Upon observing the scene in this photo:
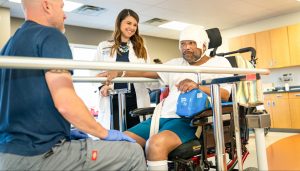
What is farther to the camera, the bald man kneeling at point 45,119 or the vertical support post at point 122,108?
the vertical support post at point 122,108

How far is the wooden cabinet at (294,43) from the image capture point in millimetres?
6172

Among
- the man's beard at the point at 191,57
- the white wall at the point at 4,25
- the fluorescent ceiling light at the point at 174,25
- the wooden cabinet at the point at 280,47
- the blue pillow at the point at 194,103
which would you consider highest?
the fluorescent ceiling light at the point at 174,25

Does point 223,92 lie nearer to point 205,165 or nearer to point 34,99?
point 205,165

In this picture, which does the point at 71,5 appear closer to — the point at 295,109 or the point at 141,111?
the point at 141,111

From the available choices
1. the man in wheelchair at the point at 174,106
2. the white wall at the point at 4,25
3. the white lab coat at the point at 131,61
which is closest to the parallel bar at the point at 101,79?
the man in wheelchair at the point at 174,106

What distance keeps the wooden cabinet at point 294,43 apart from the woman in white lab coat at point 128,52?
504 centimetres

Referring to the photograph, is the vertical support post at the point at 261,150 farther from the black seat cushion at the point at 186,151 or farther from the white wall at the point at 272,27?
the white wall at the point at 272,27

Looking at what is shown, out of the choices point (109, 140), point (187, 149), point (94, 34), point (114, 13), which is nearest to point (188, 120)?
point (187, 149)

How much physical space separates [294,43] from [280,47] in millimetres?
306

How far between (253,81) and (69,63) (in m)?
0.76

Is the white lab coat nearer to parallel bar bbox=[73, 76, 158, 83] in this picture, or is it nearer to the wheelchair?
parallel bar bbox=[73, 76, 158, 83]

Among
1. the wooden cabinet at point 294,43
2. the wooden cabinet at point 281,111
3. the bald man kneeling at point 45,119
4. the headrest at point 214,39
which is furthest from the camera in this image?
the wooden cabinet at point 294,43

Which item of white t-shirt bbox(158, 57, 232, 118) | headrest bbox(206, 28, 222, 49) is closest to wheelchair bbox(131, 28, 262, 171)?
white t-shirt bbox(158, 57, 232, 118)

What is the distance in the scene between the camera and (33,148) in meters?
0.92
